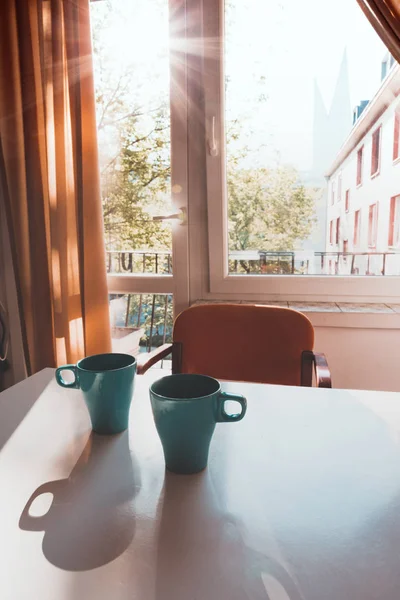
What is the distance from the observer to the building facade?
1855 millimetres

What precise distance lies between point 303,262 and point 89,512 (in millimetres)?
1692

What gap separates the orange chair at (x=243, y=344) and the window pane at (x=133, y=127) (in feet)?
2.61

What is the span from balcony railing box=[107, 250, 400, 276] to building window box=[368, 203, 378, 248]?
0.05 metres

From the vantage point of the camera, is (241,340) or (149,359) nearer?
(149,359)

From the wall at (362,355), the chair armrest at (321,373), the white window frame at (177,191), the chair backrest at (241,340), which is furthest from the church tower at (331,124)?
the chair armrest at (321,373)

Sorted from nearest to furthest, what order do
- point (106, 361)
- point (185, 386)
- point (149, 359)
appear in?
1. point (185, 386)
2. point (106, 361)
3. point (149, 359)

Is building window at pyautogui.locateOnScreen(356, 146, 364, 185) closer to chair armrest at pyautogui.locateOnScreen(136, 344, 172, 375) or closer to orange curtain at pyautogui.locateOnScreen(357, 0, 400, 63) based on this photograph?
orange curtain at pyautogui.locateOnScreen(357, 0, 400, 63)

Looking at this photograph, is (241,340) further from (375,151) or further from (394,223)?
(375,151)

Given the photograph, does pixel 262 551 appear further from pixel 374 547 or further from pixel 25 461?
pixel 25 461

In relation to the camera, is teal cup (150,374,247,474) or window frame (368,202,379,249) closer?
teal cup (150,374,247,474)

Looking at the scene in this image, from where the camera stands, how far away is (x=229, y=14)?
1.89 m

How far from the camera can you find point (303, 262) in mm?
2021

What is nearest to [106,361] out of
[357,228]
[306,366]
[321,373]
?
[321,373]

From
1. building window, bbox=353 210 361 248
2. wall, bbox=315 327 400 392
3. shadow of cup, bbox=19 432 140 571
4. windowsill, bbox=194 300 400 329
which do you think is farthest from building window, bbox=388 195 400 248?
shadow of cup, bbox=19 432 140 571
